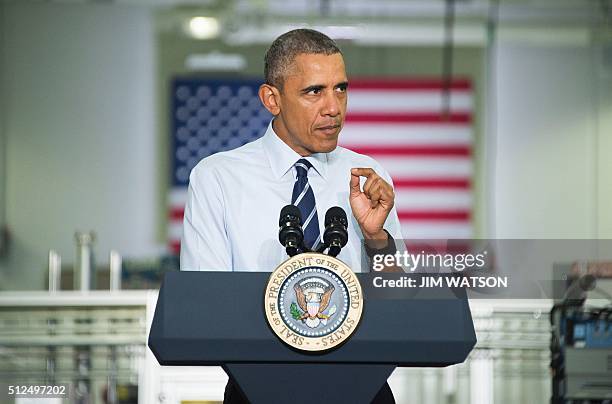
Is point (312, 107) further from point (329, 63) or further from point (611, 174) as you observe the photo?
point (611, 174)

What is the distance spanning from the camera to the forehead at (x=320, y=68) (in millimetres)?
1851

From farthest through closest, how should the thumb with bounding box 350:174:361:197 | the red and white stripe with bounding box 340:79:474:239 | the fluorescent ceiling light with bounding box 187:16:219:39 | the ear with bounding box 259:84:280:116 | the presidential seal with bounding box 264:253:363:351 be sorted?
the red and white stripe with bounding box 340:79:474:239
the fluorescent ceiling light with bounding box 187:16:219:39
the ear with bounding box 259:84:280:116
the thumb with bounding box 350:174:361:197
the presidential seal with bounding box 264:253:363:351

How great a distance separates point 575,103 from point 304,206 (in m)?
5.75

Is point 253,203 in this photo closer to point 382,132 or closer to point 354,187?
point 354,187

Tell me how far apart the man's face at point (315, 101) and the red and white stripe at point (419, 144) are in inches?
204

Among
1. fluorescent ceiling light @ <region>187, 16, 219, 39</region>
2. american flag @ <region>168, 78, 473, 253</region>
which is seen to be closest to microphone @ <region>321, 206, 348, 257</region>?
fluorescent ceiling light @ <region>187, 16, 219, 39</region>

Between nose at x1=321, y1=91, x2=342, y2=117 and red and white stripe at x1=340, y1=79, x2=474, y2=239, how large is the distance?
5.23 m

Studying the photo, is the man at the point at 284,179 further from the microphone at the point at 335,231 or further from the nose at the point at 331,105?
the microphone at the point at 335,231

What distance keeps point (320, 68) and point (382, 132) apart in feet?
17.6

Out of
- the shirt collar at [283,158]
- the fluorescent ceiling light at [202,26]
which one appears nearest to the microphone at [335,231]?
the shirt collar at [283,158]

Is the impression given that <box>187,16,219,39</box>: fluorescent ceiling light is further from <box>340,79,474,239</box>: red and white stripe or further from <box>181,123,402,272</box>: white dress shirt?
<box>181,123,402,272</box>: white dress shirt

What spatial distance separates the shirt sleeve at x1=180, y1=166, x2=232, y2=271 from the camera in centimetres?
181

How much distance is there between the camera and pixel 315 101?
6.13 ft

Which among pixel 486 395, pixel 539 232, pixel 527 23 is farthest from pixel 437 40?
pixel 486 395
